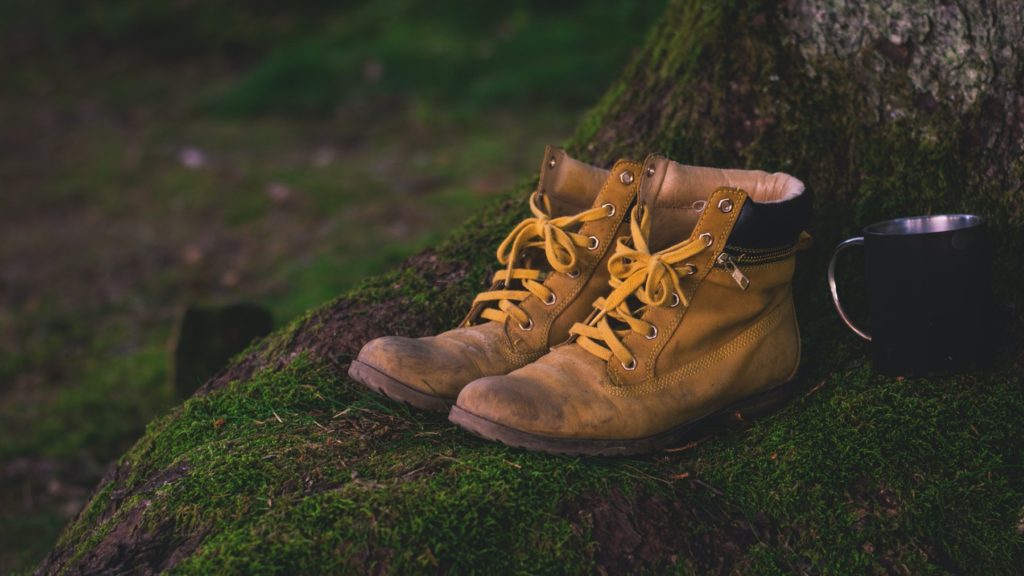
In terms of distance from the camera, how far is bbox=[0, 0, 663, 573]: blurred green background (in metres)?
5.37

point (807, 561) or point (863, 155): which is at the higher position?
point (863, 155)

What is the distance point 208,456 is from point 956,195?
216 centimetres

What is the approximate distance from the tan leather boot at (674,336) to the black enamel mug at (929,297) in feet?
0.73

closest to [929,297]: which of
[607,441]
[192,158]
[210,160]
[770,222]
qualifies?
[770,222]

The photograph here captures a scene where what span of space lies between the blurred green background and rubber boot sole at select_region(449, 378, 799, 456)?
2212 millimetres

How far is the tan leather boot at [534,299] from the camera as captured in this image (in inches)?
100.0

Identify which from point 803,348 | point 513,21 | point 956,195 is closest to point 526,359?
point 803,348

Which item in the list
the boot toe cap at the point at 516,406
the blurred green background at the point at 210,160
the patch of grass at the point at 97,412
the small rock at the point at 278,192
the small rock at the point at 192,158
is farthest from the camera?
the small rock at the point at 192,158

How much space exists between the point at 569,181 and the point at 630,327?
1.56 ft

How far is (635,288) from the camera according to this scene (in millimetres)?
2531

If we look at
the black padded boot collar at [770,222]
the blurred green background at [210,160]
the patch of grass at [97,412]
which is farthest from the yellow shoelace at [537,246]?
the patch of grass at [97,412]

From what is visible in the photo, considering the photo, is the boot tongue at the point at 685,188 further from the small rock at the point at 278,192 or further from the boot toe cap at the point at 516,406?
the small rock at the point at 278,192

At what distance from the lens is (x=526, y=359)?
270cm

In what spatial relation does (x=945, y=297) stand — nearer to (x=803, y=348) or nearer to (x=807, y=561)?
(x=803, y=348)
